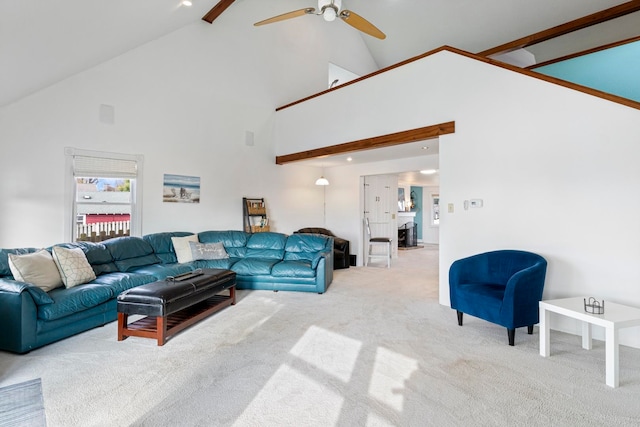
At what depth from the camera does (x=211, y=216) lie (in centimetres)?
603

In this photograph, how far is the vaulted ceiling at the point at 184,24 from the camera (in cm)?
307

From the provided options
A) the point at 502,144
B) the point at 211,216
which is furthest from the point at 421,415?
the point at 211,216

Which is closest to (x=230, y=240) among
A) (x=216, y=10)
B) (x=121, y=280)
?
(x=121, y=280)

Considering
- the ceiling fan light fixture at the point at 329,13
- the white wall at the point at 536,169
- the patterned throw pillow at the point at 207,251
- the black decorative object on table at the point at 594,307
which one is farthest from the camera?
the patterned throw pillow at the point at 207,251

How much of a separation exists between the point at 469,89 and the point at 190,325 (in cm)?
438

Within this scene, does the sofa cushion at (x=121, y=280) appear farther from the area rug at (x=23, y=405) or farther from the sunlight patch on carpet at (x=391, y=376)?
the sunlight patch on carpet at (x=391, y=376)

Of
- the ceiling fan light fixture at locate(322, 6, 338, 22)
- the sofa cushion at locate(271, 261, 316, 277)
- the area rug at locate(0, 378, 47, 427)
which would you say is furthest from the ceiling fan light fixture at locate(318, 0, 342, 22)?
the area rug at locate(0, 378, 47, 427)

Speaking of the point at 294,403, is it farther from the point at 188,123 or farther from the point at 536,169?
the point at 188,123

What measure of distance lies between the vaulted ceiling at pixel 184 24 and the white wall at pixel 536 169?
9.32ft

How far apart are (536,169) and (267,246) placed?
4.09 metres

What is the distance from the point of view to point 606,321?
7.60 feet

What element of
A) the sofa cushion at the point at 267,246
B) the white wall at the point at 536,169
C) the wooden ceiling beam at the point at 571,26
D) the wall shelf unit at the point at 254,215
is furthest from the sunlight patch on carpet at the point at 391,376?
the wooden ceiling beam at the point at 571,26

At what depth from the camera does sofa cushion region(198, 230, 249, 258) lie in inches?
218

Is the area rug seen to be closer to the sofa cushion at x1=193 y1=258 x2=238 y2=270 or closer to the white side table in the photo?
the sofa cushion at x1=193 y1=258 x2=238 y2=270
